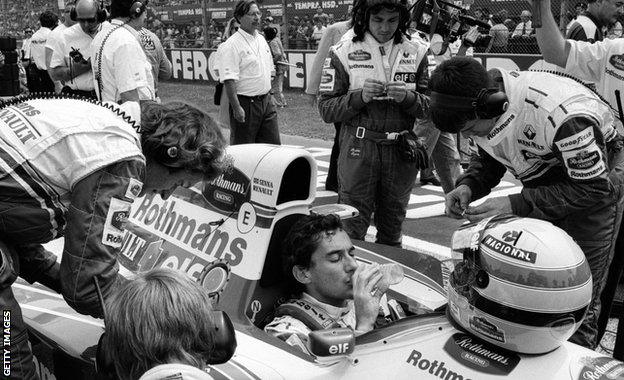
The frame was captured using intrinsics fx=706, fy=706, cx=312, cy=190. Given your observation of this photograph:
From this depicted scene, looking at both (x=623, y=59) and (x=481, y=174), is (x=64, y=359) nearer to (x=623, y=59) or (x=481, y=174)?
(x=481, y=174)

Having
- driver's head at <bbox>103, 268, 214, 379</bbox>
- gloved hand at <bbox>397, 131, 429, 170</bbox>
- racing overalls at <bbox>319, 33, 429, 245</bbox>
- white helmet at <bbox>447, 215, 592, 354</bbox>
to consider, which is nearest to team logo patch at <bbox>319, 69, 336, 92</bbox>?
racing overalls at <bbox>319, 33, 429, 245</bbox>

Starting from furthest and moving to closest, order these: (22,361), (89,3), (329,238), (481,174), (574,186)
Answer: (89,3) → (481,174) → (329,238) → (574,186) → (22,361)

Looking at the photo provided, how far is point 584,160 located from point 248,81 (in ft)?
14.8

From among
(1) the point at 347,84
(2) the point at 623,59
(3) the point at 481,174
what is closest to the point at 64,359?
(3) the point at 481,174

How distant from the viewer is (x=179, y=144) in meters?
2.15

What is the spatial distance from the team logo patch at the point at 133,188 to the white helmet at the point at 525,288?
1.03 m

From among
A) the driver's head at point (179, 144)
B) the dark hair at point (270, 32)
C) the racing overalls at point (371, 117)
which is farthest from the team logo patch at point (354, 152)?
the dark hair at point (270, 32)

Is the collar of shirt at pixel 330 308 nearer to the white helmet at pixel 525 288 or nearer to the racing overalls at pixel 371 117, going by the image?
the white helmet at pixel 525 288

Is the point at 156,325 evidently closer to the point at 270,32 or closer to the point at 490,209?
the point at 490,209

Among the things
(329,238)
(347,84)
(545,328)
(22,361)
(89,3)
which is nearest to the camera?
(545,328)

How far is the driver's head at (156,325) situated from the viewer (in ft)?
5.08

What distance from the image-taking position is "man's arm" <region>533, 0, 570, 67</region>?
3033mm

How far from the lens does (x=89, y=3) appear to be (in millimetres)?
5785

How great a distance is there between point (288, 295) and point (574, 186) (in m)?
1.23
